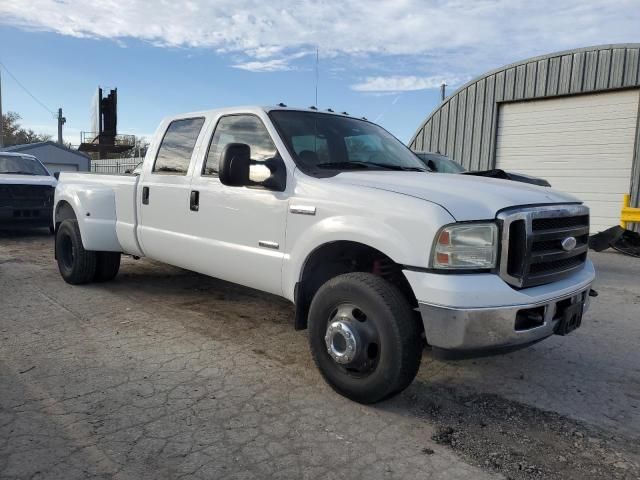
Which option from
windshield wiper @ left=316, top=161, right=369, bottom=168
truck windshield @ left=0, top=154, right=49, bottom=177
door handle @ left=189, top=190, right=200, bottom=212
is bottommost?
door handle @ left=189, top=190, right=200, bottom=212

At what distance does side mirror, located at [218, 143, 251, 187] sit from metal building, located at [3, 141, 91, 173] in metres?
28.4

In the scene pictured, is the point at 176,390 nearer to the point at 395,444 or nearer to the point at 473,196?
the point at 395,444

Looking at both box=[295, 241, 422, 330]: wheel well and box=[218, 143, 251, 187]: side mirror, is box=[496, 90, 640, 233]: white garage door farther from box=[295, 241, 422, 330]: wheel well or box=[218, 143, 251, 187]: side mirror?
box=[218, 143, 251, 187]: side mirror

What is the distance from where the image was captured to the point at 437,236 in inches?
111

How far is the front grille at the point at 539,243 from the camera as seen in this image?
Answer: 288 centimetres

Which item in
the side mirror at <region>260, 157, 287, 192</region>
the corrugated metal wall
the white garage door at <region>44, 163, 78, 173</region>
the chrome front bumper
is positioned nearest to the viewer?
the chrome front bumper

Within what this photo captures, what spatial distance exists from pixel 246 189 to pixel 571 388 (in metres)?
2.78

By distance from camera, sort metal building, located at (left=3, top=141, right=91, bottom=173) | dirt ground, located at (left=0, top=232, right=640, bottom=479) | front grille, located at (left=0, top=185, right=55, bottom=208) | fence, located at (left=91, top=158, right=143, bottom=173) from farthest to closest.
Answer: metal building, located at (left=3, top=141, right=91, bottom=173)
front grille, located at (left=0, top=185, right=55, bottom=208)
fence, located at (left=91, top=158, right=143, bottom=173)
dirt ground, located at (left=0, top=232, right=640, bottom=479)

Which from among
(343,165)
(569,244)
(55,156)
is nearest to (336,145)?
(343,165)

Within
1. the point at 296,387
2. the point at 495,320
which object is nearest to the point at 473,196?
the point at 495,320

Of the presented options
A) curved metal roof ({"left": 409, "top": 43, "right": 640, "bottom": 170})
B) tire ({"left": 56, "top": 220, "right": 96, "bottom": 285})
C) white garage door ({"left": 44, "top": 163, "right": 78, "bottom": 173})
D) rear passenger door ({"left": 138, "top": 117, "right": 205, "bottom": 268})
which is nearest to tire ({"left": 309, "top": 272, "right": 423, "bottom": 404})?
rear passenger door ({"left": 138, "top": 117, "right": 205, "bottom": 268})

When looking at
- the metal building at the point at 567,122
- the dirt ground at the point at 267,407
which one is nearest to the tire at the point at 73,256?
the dirt ground at the point at 267,407

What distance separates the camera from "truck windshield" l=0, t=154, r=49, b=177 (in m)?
11.4

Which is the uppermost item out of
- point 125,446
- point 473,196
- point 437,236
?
point 473,196
